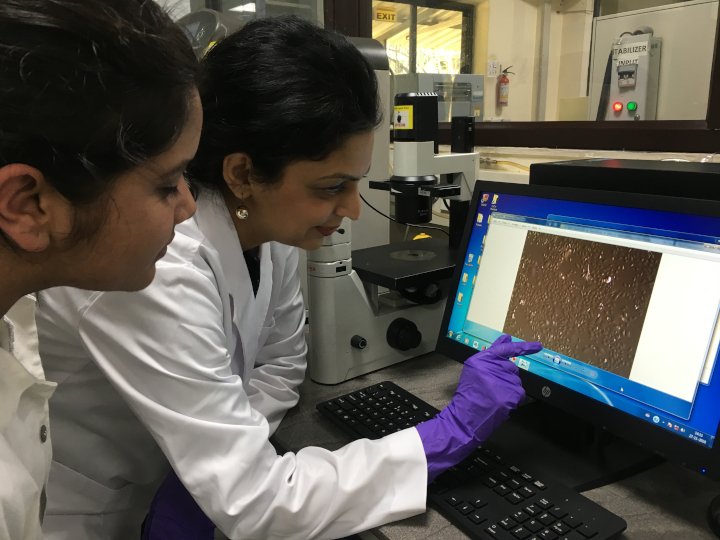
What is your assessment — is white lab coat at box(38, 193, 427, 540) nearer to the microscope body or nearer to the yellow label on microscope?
the microscope body

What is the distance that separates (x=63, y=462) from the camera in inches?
37.8

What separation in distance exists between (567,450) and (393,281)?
0.44 m

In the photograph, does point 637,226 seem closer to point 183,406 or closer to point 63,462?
point 183,406

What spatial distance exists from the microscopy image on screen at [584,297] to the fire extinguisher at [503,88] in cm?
232

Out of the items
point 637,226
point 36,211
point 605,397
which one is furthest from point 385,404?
point 36,211

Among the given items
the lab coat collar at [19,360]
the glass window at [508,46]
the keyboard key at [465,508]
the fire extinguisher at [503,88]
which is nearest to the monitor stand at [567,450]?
the keyboard key at [465,508]

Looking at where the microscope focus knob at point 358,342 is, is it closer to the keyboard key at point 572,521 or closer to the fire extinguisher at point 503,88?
the keyboard key at point 572,521

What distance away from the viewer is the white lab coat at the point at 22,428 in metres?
0.57

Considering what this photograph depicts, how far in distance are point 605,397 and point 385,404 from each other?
0.38m

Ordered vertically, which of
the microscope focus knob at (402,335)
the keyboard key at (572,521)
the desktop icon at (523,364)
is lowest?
the keyboard key at (572,521)

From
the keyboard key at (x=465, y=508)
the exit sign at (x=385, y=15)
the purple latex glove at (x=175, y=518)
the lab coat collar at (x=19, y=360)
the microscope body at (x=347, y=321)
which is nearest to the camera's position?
the lab coat collar at (x=19, y=360)

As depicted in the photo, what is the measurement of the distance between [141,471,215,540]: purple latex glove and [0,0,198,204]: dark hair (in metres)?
0.56

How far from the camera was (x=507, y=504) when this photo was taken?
0.75 meters

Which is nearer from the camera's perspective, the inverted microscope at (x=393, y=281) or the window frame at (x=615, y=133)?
the inverted microscope at (x=393, y=281)
